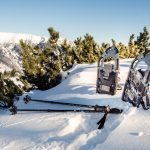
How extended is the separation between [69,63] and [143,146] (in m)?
23.7

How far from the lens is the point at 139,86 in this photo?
11.3m

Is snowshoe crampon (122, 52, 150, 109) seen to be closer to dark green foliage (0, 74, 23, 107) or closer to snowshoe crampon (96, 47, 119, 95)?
snowshoe crampon (96, 47, 119, 95)

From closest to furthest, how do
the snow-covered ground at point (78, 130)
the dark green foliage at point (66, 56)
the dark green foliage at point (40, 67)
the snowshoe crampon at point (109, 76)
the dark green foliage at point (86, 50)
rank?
the snow-covered ground at point (78, 130) → the snowshoe crampon at point (109, 76) → the dark green foliage at point (40, 67) → the dark green foliage at point (66, 56) → the dark green foliage at point (86, 50)

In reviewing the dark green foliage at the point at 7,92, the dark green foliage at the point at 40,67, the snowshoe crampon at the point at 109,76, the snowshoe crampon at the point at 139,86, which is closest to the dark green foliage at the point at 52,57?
the dark green foliage at the point at 40,67

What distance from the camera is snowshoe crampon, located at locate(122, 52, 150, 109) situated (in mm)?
10959

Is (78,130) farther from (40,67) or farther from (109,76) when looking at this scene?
(40,67)

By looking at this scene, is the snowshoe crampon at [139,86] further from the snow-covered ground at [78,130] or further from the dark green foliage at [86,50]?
the dark green foliage at [86,50]

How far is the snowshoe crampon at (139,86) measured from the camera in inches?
431

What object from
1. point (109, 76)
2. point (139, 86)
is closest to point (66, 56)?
point (109, 76)

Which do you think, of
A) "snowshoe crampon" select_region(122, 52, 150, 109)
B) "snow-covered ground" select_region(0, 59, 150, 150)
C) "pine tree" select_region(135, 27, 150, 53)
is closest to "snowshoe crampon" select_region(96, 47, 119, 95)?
"snow-covered ground" select_region(0, 59, 150, 150)

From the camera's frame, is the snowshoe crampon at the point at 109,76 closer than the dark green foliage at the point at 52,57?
Yes

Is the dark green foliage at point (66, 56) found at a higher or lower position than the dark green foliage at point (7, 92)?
higher

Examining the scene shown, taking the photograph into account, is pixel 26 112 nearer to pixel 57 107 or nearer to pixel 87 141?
pixel 57 107

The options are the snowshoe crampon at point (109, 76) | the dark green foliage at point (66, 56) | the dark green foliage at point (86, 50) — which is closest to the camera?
the snowshoe crampon at point (109, 76)
